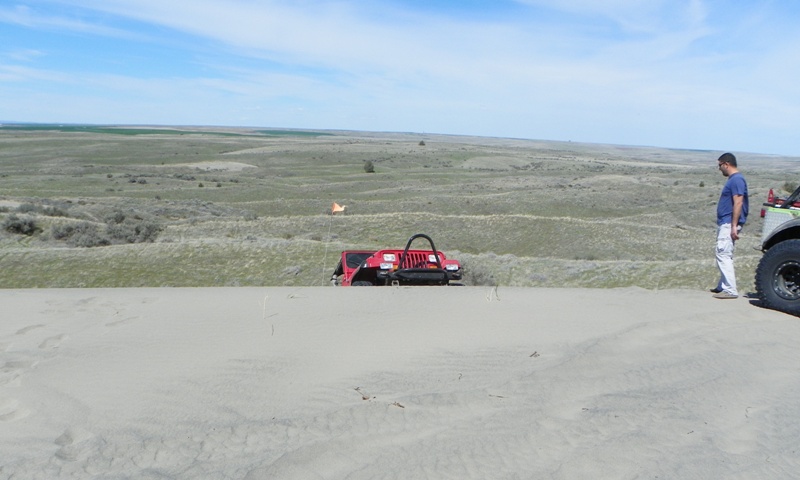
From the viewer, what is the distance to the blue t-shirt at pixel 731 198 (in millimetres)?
8758

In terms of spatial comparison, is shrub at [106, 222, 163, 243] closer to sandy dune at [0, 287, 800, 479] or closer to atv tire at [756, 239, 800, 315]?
sandy dune at [0, 287, 800, 479]

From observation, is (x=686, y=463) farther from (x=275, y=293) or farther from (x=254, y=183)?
(x=254, y=183)

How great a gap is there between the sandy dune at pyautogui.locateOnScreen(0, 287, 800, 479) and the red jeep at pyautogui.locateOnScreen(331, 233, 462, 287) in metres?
1.84

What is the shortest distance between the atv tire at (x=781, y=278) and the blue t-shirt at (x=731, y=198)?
70 cm

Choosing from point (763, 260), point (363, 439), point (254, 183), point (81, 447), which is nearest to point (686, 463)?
point (363, 439)

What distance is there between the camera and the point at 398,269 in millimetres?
10438

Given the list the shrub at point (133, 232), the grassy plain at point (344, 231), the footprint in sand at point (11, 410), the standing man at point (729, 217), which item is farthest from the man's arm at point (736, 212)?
the shrub at point (133, 232)

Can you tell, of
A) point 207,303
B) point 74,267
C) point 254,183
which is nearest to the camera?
point 207,303

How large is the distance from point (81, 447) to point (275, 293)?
18.4 ft

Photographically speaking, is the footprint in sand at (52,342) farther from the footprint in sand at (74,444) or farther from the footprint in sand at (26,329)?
the footprint in sand at (74,444)

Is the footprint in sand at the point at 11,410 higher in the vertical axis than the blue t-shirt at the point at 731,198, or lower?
lower

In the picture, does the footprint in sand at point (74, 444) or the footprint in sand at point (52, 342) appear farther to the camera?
the footprint in sand at point (52, 342)

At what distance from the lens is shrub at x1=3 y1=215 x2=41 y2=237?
80.2 ft

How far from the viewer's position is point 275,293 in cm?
986
